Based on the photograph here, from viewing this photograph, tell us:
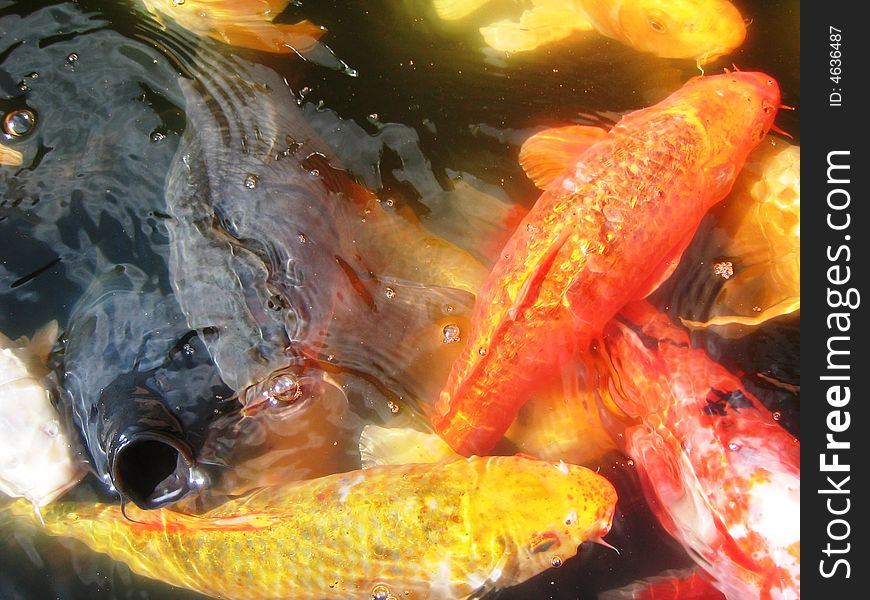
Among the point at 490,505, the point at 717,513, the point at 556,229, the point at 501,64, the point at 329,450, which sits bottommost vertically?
the point at 329,450

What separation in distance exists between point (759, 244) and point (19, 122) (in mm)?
3509

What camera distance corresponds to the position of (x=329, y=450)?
2725 mm

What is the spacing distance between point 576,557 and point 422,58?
98.7 inches

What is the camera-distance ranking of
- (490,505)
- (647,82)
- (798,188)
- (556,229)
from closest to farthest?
(490,505), (556,229), (798,188), (647,82)

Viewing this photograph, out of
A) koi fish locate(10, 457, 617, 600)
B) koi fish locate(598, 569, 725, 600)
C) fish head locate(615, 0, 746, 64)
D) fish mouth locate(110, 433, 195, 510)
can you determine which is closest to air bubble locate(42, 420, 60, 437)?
fish mouth locate(110, 433, 195, 510)

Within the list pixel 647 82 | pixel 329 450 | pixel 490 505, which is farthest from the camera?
pixel 647 82

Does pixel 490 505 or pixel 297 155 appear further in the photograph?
pixel 297 155

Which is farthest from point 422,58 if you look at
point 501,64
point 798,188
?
point 798,188

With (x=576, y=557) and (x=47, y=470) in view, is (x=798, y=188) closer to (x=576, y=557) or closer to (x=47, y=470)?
(x=576, y=557)

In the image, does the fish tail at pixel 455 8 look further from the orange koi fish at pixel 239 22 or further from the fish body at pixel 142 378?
the fish body at pixel 142 378

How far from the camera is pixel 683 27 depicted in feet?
10.5

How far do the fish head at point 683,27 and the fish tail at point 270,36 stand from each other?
1.62 meters

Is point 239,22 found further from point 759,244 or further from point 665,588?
point 665,588

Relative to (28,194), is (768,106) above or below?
above
